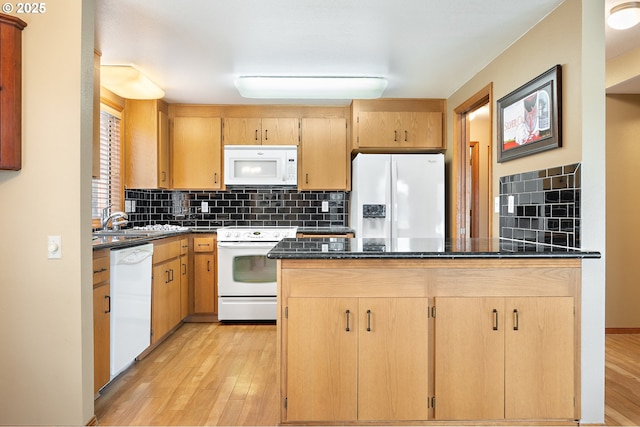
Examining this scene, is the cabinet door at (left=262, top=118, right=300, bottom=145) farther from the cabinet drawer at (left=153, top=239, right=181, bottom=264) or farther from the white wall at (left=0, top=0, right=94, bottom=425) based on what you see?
the white wall at (left=0, top=0, right=94, bottom=425)

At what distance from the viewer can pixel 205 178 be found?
4297 millimetres

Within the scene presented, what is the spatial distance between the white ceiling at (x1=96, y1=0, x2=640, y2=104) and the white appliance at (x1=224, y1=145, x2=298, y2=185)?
84cm

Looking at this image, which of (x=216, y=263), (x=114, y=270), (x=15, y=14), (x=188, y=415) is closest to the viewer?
(x=15, y=14)

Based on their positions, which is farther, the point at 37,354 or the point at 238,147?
the point at 238,147

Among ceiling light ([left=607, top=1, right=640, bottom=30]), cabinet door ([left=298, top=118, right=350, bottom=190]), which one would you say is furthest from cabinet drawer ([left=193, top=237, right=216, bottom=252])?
ceiling light ([left=607, top=1, right=640, bottom=30])

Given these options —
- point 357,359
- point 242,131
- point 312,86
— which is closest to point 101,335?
point 357,359

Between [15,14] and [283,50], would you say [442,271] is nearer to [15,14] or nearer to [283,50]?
[283,50]

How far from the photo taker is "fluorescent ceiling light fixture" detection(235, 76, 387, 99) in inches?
131

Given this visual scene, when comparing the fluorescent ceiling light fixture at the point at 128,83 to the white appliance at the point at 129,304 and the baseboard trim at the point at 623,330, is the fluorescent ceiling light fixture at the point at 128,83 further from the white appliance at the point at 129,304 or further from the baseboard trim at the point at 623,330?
the baseboard trim at the point at 623,330

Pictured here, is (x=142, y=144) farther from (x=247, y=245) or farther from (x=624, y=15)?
(x=624, y=15)

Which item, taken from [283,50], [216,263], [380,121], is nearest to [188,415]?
[216,263]

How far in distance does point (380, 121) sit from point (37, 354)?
11.1 ft

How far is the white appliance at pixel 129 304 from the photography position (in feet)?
8.05

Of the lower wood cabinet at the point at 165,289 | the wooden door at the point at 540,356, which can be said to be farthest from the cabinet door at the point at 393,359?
the lower wood cabinet at the point at 165,289
